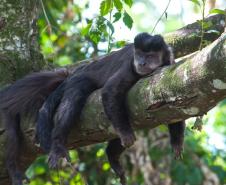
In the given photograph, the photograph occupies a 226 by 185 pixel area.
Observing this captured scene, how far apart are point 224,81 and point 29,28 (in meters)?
2.36

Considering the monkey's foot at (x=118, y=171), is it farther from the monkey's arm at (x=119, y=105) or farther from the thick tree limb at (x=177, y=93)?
the thick tree limb at (x=177, y=93)

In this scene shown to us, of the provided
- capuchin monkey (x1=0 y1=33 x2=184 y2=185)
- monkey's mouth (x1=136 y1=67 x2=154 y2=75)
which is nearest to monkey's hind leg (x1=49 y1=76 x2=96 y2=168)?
capuchin monkey (x1=0 y1=33 x2=184 y2=185)

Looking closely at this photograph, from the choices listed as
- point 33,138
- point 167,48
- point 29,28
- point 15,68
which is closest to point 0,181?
point 33,138

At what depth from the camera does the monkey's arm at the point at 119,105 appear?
3621mm

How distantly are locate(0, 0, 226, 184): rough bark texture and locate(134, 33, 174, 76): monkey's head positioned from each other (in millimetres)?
326

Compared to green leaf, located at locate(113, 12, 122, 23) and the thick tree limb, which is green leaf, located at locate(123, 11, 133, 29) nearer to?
green leaf, located at locate(113, 12, 122, 23)

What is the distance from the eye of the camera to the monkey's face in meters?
4.33

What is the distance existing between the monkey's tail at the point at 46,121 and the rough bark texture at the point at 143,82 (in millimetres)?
93

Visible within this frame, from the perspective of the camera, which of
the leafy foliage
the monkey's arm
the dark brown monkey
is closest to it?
the monkey's arm

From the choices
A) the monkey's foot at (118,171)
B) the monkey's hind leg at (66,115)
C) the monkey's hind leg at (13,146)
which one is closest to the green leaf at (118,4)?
the monkey's hind leg at (66,115)

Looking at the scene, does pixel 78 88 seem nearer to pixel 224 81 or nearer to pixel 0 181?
pixel 0 181

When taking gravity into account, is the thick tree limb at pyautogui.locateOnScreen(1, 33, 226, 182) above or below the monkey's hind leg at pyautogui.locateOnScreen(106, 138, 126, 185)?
above

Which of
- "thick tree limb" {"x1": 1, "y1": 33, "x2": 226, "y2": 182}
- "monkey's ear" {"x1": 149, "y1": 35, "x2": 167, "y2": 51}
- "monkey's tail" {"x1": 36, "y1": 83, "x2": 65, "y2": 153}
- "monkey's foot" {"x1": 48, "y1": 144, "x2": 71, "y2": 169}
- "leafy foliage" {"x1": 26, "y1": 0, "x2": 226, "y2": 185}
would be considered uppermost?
"thick tree limb" {"x1": 1, "y1": 33, "x2": 226, "y2": 182}

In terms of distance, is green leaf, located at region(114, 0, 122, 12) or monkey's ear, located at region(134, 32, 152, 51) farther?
monkey's ear, located at region(134, 32, 152, 51)
